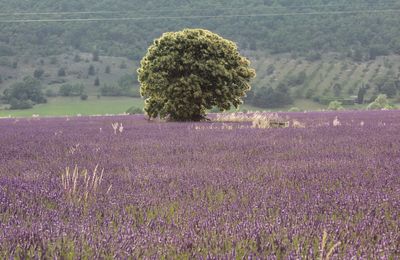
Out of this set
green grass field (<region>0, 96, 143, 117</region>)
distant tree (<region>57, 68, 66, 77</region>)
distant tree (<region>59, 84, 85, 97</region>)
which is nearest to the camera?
green grass field (<region>0, 96, 143, 117</region>)

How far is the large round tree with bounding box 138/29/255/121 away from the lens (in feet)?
55.9

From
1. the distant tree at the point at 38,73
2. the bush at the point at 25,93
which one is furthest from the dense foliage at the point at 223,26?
the bush at the point at 25,93

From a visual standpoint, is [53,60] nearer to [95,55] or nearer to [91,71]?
[91,71]

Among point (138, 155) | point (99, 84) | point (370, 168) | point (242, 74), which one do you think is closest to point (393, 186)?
point (370, 168)

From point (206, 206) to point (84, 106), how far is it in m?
67.8

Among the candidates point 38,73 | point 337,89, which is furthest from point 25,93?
point 337,89

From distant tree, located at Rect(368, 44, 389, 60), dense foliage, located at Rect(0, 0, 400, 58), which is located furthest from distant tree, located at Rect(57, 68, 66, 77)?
distant tree, located at Rect(368, 44, 389, 60)

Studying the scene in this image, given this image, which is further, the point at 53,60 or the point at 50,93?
the point at 53,60

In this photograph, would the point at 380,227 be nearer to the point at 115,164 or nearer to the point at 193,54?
the point at 115,164

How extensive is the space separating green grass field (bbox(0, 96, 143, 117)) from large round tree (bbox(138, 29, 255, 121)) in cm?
4338

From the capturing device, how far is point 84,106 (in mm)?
69438

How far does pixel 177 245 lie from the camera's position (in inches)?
103

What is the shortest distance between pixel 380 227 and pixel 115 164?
384cm

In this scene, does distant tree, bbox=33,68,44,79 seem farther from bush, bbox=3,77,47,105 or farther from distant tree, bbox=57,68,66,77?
bush, bbox=3,77,47,105
